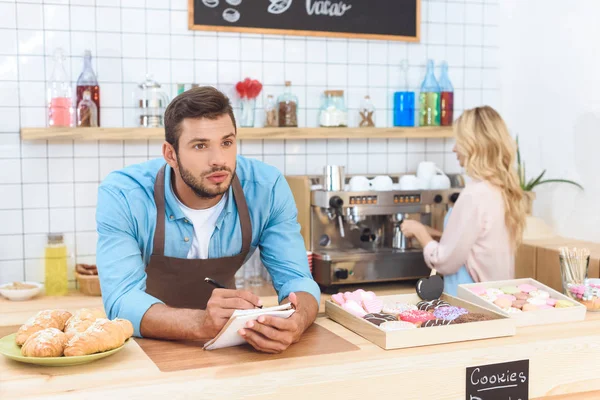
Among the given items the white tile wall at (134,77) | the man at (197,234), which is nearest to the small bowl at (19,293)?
the white tile wall at (134,77)

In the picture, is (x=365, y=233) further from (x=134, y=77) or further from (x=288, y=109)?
(x=134, y=77)

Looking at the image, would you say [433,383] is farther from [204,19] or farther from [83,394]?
[204,19]

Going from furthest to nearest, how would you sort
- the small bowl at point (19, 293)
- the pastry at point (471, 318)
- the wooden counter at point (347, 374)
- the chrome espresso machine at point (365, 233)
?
the chrome espresso machine at point (365, 233)
the small bowl at point (19, 293)
the pastry at point (471, 318)
the wooden counter at point (347, 374)

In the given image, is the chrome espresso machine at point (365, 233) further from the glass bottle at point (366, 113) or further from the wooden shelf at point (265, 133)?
the glass bottle at point (366, 113)

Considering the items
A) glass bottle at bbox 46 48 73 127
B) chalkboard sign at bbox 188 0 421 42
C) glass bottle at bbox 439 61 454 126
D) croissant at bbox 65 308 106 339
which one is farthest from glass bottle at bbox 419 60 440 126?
croissant at bbox 65 308 106 339

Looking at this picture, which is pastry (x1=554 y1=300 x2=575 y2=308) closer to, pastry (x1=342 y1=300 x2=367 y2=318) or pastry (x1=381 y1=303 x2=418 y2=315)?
pastry (x1=381 y1=303 x2=418 y2=315)

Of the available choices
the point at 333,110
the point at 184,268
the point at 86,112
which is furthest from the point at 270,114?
Result: the point at 184,268

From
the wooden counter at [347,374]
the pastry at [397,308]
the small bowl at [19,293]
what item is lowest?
the small bowl at [19,293]

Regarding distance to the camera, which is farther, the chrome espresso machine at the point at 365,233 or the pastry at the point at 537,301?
the chrome espresso machine at the point at 365,233

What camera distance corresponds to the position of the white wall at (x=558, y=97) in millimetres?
3783

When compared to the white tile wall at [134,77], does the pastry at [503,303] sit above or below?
below

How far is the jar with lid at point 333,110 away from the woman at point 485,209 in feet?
2.95

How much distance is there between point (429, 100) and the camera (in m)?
4.23

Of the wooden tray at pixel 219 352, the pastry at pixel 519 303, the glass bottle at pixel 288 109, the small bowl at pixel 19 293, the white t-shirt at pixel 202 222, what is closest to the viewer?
the wooden tray at pixel 219 352
